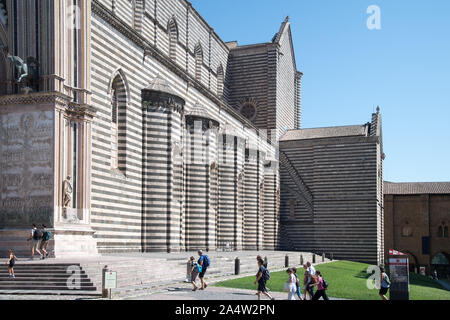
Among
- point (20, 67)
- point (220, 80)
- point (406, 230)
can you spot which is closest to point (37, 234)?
point (20, 67)

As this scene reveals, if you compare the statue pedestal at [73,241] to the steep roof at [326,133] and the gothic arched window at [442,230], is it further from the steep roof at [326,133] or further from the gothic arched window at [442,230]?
the gothic arched window at [442,230]

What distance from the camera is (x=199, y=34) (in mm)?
41031

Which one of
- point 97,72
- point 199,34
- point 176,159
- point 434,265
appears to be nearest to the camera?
point 97,72

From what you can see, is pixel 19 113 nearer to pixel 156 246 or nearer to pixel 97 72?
pixel 97 72

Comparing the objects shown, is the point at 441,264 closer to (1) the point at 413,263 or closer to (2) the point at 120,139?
(1) the point at 413,263

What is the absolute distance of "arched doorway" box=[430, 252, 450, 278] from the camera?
2152 inches

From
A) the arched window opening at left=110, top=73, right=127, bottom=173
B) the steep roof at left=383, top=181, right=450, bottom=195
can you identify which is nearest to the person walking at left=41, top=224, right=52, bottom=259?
the arched window opening at left=110, top=73, right=127, bottom=173

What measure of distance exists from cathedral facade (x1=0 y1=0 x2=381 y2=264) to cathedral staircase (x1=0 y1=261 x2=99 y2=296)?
2.55 meters

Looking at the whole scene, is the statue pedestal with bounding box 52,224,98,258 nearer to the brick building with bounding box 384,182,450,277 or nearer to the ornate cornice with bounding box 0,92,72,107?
the ornate cornice with bounding box 0,92,72,107

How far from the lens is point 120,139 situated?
24.1 metres

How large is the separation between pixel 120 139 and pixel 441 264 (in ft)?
137

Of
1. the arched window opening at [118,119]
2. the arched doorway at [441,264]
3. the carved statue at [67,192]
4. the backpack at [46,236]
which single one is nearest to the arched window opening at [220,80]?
the arched window opening at [118,119]

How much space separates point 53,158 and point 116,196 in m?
4.99

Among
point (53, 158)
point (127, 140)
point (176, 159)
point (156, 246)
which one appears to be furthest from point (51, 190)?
point (176, 159)
